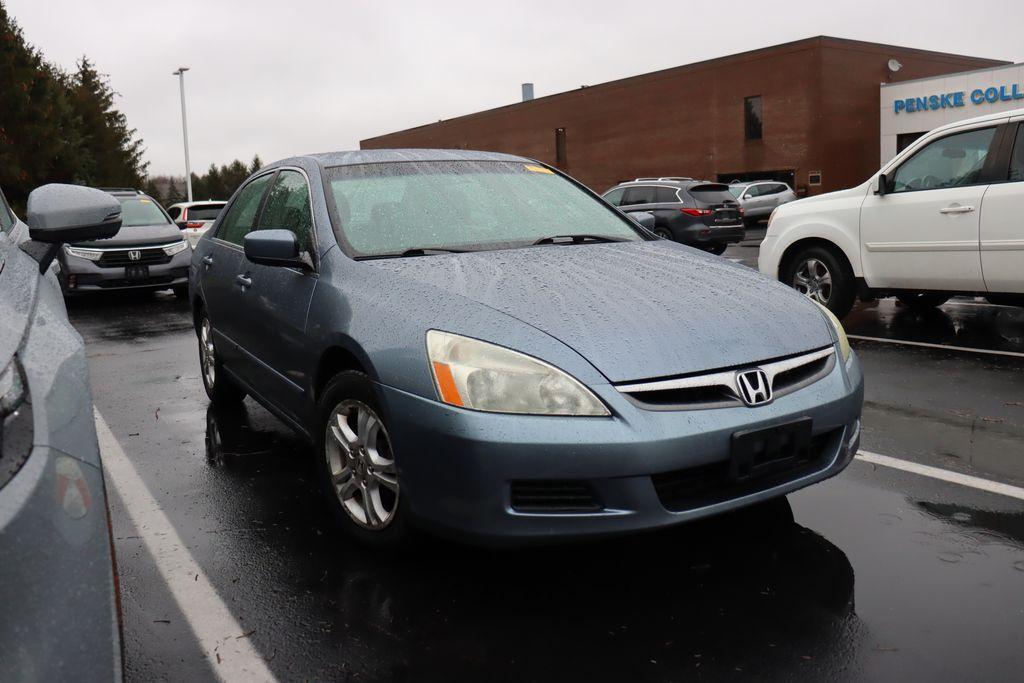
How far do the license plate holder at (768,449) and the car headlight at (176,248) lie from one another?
36.9 ft

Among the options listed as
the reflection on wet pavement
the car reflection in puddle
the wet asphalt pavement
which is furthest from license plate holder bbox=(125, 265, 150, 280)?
the car reflection in puddle

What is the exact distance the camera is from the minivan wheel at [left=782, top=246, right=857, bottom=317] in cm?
840

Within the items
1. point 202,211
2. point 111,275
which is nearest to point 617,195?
point 202,211

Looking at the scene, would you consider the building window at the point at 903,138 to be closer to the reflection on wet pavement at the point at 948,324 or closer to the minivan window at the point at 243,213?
the reflection on wet pavement at the point at 948,324

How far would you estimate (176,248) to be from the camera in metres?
12.8

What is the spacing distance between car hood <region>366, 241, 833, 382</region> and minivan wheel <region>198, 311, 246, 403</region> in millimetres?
2399

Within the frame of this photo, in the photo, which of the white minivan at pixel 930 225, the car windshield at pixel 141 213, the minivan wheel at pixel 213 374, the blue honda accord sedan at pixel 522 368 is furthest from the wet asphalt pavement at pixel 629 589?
the car windshield at pixel 141 213

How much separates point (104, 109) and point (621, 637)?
2067 inches

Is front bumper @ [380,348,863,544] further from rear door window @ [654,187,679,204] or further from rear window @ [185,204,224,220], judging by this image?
rear door window @ [654,187,679,204]

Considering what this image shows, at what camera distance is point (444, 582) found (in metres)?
3.19

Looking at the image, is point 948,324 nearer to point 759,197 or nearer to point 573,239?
point 573,239

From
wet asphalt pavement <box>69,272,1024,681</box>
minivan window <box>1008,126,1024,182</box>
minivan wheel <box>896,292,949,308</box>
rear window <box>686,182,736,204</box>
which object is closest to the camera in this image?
wet asphalt pavement <box>69,272,1024,681</box>

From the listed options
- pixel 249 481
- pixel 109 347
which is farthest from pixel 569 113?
pixel 249 481

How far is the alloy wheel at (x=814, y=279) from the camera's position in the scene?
28.3ft
